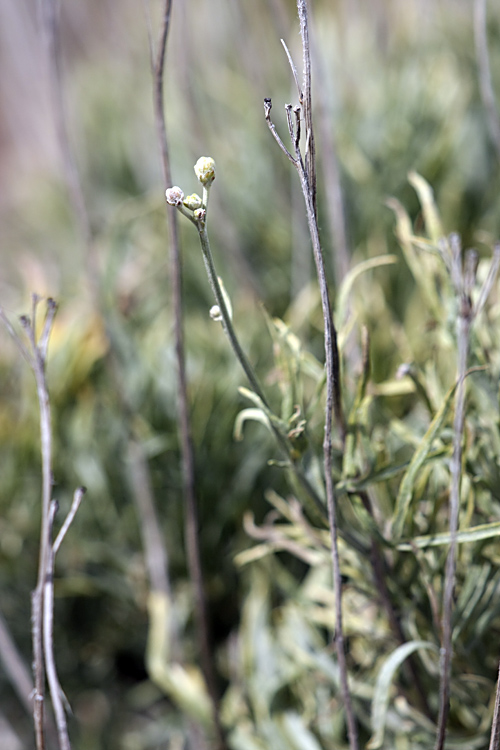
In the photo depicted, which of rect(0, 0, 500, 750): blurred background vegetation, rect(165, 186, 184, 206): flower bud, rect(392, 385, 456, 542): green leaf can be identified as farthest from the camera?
rect(0, 0, 500, 750): blurred background vegetation

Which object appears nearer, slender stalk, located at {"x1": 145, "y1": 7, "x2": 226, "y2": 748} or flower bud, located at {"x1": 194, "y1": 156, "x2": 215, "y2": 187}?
flower bud, located at {"x1": 194, "y1": 156, "x2": 215, "y2": 187}

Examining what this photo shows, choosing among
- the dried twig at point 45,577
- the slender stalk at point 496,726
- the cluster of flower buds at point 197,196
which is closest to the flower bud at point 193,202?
the cluster of flower buds at point 197,196

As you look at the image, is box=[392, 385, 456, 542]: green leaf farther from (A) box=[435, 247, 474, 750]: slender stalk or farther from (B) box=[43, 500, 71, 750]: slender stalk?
(B) box=[43, 500, 71, 750]: slender stalk

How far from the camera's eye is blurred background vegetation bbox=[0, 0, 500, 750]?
1.56 ft

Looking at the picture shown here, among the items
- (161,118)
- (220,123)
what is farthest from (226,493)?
(220,123)

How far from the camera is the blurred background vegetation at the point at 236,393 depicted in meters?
0.48

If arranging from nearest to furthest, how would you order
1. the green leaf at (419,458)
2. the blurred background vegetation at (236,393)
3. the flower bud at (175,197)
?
the flower bud at (175,197) → the green leaf at (419,458) → the blurred background vegetation at (236,393)

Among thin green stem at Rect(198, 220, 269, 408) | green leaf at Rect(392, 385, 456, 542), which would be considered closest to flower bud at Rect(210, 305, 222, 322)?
thin green stem at Rect(198, 220, 269, 408)

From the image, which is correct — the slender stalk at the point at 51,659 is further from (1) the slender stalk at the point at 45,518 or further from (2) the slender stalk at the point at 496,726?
(2) the slender stalk at the point at 496,726

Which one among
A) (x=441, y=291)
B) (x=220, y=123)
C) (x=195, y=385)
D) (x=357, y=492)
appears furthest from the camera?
A: (x=220, y=123)

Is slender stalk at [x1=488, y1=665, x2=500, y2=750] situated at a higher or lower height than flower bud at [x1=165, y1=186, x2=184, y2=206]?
lower

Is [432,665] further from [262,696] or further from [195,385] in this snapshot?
[195,385]

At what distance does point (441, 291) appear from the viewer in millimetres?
441

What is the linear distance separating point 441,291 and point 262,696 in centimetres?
32
